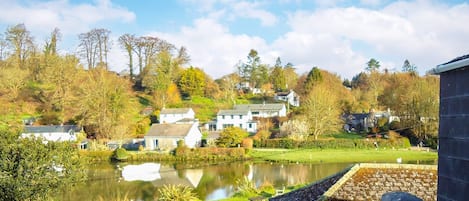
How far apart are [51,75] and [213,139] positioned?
26778 mm

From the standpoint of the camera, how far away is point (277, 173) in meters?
28.7

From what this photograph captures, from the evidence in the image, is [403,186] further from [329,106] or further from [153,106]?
[153,106]

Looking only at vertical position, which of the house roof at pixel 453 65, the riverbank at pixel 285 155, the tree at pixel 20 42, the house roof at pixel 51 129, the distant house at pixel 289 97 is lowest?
the riverbank at pixel 285 155

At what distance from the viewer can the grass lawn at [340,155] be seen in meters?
33.2

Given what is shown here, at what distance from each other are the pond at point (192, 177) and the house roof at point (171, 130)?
7998 mm

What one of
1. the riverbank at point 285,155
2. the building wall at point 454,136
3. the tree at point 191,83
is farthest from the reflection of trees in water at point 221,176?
the tree at point 191,83

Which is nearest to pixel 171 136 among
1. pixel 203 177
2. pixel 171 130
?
pixel 171 130

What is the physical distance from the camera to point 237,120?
55.8 metres

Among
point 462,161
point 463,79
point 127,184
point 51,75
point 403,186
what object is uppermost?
point 51,75

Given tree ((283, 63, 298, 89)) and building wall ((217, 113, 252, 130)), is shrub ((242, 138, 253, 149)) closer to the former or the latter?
building wall ((217, 113, 252, 130))

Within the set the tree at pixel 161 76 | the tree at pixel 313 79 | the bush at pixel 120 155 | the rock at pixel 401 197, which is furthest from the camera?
the tree at pixel 313 79

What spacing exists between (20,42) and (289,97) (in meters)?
48.0

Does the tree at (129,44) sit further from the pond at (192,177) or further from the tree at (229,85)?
the pond at (192,177)

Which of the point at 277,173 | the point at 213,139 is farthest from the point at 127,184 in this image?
the point at 213,139
